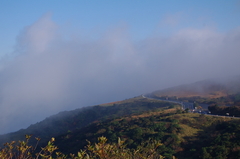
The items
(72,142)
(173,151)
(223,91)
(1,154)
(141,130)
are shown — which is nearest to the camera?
(1,154)

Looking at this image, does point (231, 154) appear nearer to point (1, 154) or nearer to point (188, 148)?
point (188, 148)

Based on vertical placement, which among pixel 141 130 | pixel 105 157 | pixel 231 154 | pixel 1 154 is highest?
pixel 1 154

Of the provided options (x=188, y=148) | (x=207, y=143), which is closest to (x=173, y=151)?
(x=188, y=148)

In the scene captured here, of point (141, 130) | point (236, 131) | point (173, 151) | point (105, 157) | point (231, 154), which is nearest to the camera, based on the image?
point (105, 157)

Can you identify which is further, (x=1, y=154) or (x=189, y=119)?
(x=189, y=119)

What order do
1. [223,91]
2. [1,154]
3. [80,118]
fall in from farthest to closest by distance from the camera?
[223,91], [80,118], [1,154]

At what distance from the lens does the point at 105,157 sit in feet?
12.8

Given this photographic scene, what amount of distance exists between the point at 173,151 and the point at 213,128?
567 centimetres

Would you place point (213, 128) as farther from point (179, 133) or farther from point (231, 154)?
point (231, 154)

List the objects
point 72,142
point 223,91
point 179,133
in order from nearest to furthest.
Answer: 1. point 179,133
2. point 72,142
3. point 223,91

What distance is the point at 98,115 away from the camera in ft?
138

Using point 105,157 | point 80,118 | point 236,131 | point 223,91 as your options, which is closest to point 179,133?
point 236,131

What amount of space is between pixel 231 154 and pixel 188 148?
273cm

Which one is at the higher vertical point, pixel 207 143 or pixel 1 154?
pixel 1 154
